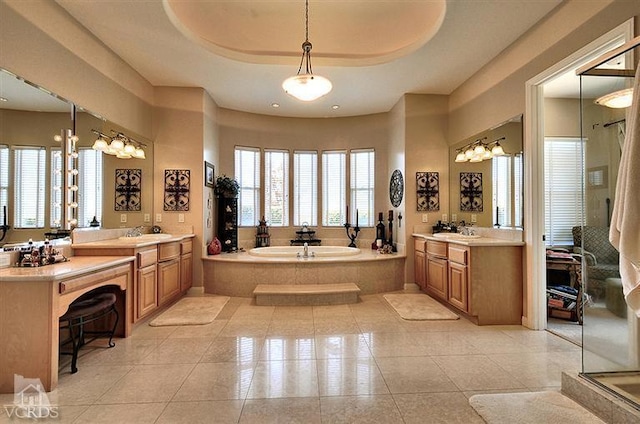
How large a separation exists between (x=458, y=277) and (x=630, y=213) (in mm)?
2048

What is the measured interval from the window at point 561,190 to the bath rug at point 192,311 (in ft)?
16.3

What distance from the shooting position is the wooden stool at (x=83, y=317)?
2.43 meters

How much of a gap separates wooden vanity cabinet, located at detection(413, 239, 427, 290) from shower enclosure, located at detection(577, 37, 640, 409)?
1.98 metres

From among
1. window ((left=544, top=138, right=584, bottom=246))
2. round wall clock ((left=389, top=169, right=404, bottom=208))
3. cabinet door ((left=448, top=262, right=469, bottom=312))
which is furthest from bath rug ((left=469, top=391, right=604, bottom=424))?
window ((left=544, top=138, right=584, bottom=246))

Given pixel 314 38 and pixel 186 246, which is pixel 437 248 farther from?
pixel 186 246

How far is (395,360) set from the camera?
2.57 meters

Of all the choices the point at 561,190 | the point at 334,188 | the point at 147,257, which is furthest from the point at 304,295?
the point at 561,190

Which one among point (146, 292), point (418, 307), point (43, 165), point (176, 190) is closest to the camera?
point (43, 165)

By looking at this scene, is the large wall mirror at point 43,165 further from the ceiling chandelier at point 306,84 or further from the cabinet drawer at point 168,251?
the ceiling chandelier at point 306,84

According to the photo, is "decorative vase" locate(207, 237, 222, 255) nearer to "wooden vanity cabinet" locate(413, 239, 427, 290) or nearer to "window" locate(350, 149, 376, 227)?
"window" locate(350, 149, 376, 227)

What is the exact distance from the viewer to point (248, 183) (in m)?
6.14

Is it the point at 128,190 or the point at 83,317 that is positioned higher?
the point at 128,190

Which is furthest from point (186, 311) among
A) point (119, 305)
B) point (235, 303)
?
point (119, 305)

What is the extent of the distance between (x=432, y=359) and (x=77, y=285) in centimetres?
284
